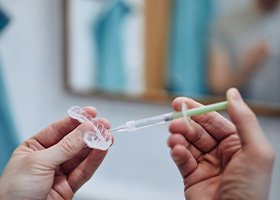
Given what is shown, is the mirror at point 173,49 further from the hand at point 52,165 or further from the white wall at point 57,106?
the hand at point 52,165

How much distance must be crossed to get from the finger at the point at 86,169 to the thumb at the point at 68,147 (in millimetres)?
68

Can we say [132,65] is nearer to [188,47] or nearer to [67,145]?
[188,47]

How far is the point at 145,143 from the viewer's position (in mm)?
1468

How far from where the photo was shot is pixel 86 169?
3.08ft

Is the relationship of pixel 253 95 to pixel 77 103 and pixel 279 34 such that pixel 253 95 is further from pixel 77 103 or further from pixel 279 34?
pixel 77 103

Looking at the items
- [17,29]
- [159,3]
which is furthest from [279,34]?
[17,29]

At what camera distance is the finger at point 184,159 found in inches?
30.5

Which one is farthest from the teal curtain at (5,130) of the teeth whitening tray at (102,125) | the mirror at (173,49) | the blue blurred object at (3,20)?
the teeth whitening tray at (102,125)

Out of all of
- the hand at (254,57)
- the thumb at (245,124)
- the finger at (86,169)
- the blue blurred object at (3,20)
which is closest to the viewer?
the thumb at (245,124)

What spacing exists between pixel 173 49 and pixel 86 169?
0.54 m

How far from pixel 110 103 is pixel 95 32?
242mm

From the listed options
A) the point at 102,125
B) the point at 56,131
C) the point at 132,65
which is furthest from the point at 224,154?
the point at 132,65

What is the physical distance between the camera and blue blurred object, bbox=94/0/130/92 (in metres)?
1.39

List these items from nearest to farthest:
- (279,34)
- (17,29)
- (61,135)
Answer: (61,135) < (279,34) < (17,29)
